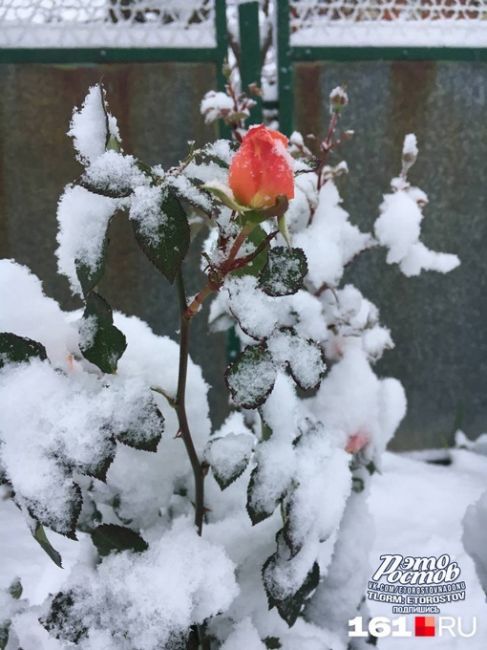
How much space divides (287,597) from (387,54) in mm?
1539

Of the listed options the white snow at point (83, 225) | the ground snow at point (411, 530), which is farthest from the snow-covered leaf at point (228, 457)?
the ground snow at point (411, 530)

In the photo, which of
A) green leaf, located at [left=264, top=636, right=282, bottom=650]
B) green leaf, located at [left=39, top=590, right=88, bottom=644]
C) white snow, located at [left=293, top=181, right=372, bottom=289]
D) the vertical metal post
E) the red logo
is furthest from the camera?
the vertical metal post

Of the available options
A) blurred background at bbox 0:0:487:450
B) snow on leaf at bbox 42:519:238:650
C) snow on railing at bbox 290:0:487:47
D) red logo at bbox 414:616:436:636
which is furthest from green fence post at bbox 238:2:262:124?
snow on leaf at bbox 42:519:238:650

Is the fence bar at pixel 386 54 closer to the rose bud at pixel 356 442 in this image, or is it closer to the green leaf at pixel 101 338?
the rose bud at pixel 356 442

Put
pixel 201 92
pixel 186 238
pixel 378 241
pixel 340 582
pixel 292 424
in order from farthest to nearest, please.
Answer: pixel 201 92 < pixel 378 241 < pixel 340 582 < pixel 292 424 < pixel 186 238

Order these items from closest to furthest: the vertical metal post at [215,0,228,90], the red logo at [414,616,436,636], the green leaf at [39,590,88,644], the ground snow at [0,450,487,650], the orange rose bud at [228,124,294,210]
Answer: the orange rose bud at [228,124,294,210]
the green leaf at [39,590,88,644]
the red logo at [414,616,436,636]
the ground snow at [0,450,487,650]
the vertical metal post at [215,0,228,90]

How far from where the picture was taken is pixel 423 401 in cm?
199

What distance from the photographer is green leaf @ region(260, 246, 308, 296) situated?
472mm

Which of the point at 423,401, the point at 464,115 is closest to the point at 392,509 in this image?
the point at 423,401

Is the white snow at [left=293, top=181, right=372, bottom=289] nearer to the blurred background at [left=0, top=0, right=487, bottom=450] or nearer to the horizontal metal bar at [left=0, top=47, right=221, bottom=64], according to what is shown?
the blurred background at [left=0, top=0, right=487, bottom=450]

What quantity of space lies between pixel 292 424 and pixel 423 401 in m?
1.48

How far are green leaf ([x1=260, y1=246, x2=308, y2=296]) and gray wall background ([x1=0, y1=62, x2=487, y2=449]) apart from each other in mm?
1331

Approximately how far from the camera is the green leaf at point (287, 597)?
59 centimetres

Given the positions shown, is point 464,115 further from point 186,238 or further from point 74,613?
point 74,613
